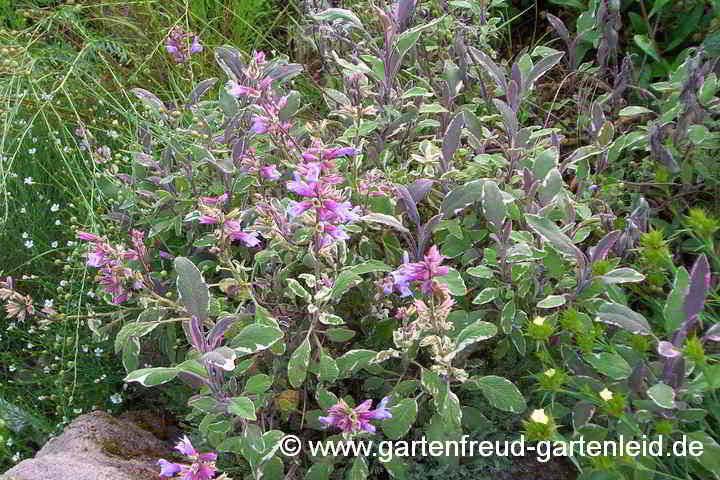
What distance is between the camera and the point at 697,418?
1385 millimetres

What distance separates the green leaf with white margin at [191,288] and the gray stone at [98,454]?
433 mm

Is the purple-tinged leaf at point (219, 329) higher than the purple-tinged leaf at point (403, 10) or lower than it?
lower

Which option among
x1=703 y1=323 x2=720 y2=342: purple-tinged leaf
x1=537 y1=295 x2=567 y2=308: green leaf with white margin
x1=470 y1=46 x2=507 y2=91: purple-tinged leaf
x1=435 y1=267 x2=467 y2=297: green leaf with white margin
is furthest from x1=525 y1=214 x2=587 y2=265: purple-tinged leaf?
x1=470 y1=46 x2=507 y2=91: purple-tinged leaf

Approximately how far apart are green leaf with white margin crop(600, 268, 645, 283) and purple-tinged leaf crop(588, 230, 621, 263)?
0.04 metres

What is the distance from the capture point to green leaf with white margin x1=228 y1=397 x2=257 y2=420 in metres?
1.33

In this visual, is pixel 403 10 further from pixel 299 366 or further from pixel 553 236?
pixel 299 366

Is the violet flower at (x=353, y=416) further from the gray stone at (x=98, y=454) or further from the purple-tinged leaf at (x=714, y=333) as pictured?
the purple-tinged leaf at (x=714, y=333)

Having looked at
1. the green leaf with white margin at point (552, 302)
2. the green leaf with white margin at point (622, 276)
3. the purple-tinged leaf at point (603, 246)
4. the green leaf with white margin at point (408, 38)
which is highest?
the green leaf with white margin at point (408, 38)

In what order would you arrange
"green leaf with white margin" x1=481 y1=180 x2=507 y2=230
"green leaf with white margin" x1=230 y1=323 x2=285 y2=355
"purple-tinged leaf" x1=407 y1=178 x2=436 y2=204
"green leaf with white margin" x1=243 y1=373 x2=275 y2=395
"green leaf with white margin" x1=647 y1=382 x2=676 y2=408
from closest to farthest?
"green leaf with white margin" x1=647 y1=382 x2=676 y2=408
"green leaf with white margin" x1=230 y1=323 x2=285 y2=355
"green leaf with white margin" x1=243 y1=373 x2=275 y2=395
"green leaf with white margin" x1=481 y1=180 x2=507 y2=230
"purple-tinged leaf" x1=407 y1=178 x2=436 y2=204

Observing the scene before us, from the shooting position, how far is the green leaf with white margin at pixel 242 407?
133cm

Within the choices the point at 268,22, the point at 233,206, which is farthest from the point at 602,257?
the point at 268,22

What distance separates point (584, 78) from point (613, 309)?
4.38 ft

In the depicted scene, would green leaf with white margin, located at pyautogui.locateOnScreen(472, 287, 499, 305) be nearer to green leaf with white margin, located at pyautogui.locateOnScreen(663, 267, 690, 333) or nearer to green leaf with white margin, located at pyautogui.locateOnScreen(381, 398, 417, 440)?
green leaf with white margin, located at pyautogui.locateOnScreen(381, 398, 417, 440)

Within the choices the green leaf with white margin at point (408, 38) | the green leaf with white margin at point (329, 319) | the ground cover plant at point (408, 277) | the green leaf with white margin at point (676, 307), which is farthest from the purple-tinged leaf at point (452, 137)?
the green leaf with white margin at point (676, 307)
